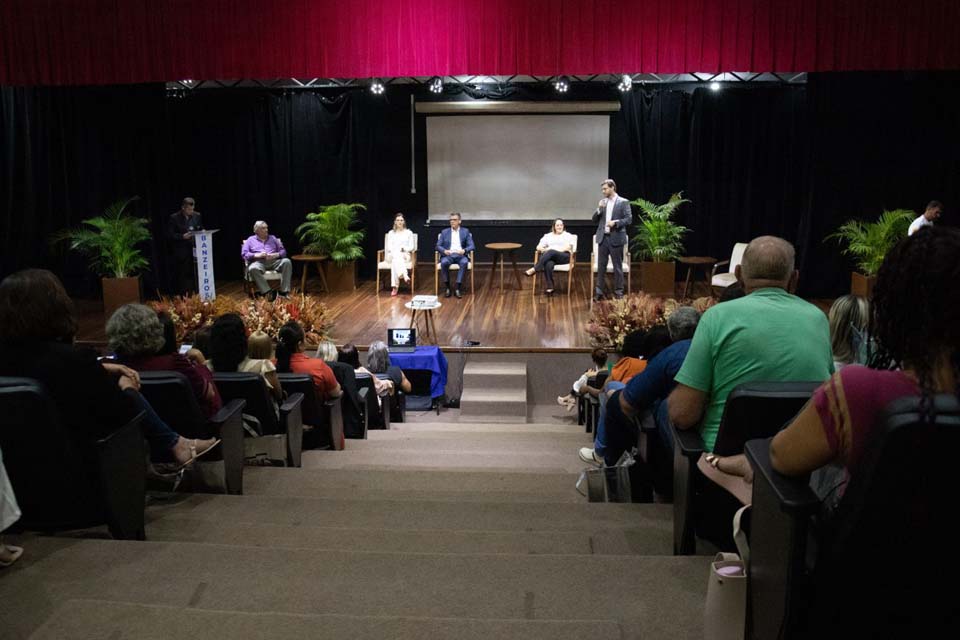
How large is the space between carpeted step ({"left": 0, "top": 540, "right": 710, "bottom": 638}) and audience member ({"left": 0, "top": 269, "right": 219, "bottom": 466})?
0.35 meters

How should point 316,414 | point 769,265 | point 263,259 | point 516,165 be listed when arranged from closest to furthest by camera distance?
point 769,265 → point 316,414 → point 263,259 → point 516,165

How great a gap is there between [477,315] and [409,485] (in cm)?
606

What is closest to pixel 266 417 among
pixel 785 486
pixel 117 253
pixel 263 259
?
pixel 785 486

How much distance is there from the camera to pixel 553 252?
11.0 metres

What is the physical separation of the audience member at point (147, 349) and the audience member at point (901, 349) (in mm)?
2407

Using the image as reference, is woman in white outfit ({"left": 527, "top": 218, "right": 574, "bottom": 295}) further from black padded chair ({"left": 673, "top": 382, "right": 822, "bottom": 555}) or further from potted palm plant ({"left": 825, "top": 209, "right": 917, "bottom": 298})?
black padded chair ({"left": 673, "top": 382, "right": 822, "bottom": 555})

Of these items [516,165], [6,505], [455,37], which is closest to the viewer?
[6,505]

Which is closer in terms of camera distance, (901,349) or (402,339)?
(901,349)

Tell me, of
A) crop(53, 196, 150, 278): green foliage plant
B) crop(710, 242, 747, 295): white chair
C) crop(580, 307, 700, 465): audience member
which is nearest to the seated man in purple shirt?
crop(53, 196, 150, 278): green foliage plant

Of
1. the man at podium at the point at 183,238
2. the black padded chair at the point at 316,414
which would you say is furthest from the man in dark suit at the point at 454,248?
the black padded chair at the point at 316,414

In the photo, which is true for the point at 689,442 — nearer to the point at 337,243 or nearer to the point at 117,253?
the point at 117,253

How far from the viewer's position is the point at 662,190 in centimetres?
1234

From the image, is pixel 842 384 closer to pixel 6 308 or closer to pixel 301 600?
pixel 301 600

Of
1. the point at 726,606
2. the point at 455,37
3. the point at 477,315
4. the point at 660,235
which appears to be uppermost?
the point at 455,37
